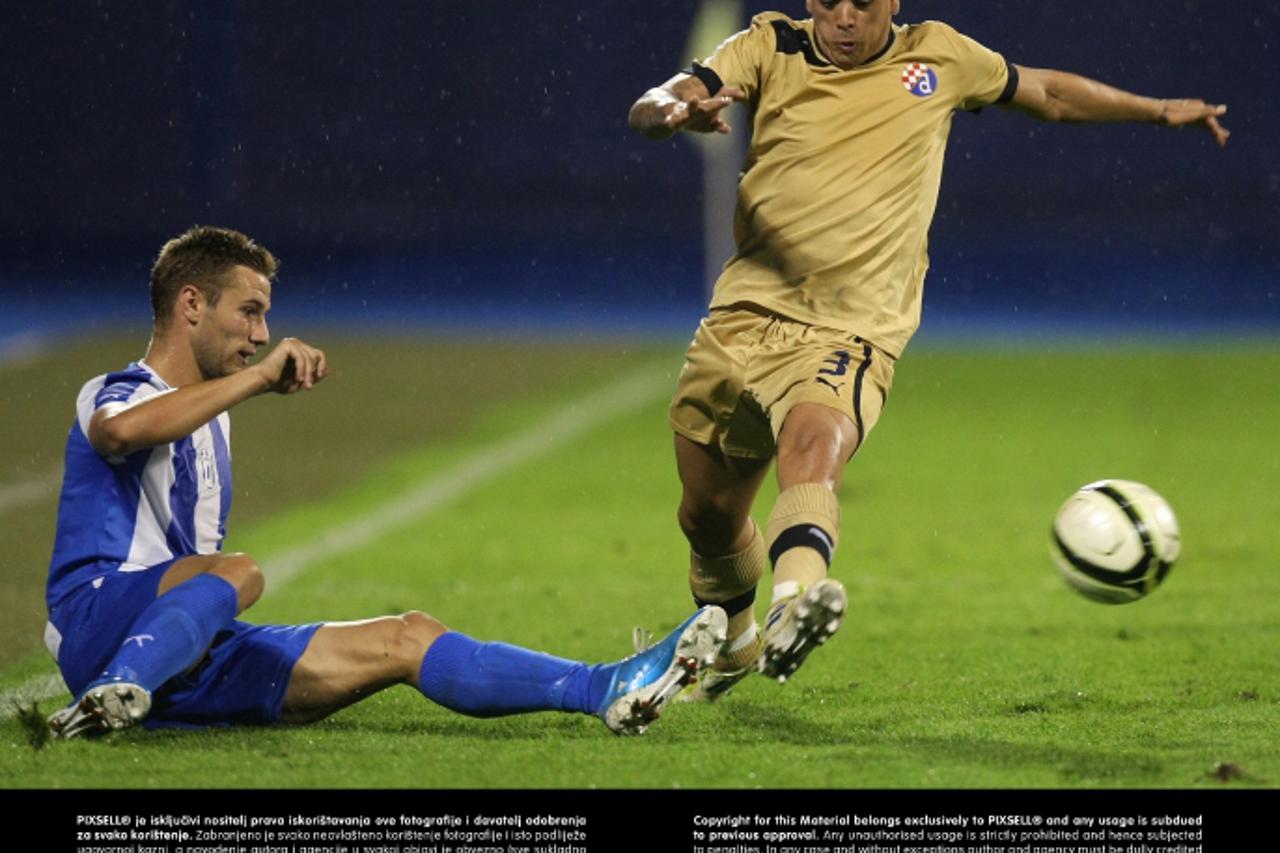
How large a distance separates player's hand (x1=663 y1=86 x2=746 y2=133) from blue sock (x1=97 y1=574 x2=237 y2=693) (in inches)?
61.4

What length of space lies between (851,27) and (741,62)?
0.31 metres

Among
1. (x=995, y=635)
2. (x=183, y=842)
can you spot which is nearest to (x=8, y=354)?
(x=995, y=635)

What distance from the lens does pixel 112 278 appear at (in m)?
21.6

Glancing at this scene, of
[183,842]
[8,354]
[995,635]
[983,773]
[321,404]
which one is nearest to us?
[183,842]

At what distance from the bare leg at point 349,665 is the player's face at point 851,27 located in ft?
6.42

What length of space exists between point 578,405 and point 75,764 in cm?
992

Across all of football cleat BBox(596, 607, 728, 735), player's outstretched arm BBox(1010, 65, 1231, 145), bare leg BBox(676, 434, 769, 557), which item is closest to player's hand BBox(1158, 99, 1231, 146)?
player's outstretched arm BBox(1010, 65, 1231, 145)

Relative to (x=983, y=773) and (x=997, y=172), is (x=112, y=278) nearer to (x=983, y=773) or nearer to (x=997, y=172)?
(x=997, y=172)

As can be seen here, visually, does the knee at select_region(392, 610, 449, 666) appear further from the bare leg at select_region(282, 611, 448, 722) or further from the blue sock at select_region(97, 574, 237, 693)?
the blue sock at select_region(97, 574, 237, 693)

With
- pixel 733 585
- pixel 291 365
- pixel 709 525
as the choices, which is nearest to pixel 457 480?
pixel 733 585

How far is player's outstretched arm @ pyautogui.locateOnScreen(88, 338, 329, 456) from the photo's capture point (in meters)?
4.43

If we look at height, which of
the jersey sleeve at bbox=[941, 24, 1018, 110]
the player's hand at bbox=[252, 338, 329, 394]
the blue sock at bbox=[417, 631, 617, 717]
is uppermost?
the jersey sleeve at bbox=[941, 24, 1018, 110]

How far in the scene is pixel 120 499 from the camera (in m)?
4.76

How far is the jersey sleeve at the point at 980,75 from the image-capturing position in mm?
5434
